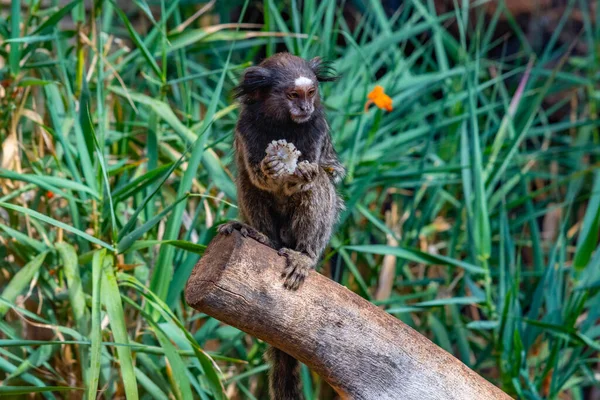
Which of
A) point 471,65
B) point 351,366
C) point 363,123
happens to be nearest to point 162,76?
point 363,123

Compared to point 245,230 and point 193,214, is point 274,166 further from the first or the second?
point 193,214

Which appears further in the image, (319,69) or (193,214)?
(193,214)

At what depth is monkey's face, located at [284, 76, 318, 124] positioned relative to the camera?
97.0 inches

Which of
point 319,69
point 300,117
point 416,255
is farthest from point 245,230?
point 416,255

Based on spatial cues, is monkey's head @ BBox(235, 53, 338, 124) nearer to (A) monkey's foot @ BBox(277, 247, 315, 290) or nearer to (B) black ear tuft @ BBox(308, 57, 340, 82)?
(B) black ear tuft @ BBox(308, 57, 340, 82)

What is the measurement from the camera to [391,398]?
217 centimetres

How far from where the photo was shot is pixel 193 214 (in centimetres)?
336

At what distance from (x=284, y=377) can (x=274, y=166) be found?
0.70m

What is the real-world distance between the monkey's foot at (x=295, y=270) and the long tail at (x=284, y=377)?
0.45 meters

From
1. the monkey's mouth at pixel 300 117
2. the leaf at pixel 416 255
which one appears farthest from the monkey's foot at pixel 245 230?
the leaf at pixel 416 255

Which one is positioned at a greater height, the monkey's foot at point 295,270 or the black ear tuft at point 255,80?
the black ear tuft at point 255,80

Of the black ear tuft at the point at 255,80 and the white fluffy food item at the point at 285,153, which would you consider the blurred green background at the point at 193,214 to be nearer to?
the black ear tuft at the point at 255,80

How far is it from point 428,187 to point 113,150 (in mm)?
1443

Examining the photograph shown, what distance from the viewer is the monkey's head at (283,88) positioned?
2473 millimetres
